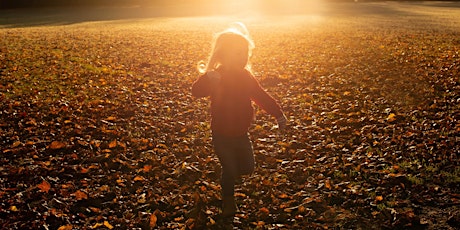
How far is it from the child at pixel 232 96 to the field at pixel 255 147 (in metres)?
0.73

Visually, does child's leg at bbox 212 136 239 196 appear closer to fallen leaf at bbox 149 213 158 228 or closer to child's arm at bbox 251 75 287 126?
child's arm at bbox 251 75 287 126

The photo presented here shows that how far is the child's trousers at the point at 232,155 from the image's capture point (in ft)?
13.5

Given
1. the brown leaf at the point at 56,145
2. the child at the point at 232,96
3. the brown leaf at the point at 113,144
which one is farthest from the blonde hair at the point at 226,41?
the brown leaf at the point at 56,145

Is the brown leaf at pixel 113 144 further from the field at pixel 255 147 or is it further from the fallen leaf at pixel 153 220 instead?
the fallen leaf at pixel 153 220

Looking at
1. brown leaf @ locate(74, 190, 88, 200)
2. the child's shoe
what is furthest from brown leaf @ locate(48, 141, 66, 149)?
A: the child's shoe

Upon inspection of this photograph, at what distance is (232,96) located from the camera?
4.00 m

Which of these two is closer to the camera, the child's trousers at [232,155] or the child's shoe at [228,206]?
the child's trousers at [232,155]

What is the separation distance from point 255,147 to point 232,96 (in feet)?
8.55

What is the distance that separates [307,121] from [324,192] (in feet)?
9.52

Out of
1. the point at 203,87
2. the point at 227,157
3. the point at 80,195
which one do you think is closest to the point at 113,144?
the point at 80,195

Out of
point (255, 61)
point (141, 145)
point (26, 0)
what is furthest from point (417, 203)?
point (26, 0)

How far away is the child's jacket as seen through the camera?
3961 millimetres

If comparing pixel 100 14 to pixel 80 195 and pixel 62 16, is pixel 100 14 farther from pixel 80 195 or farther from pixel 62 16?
pixel 80 195

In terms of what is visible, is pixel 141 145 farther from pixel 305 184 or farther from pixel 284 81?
pixel 284 81
